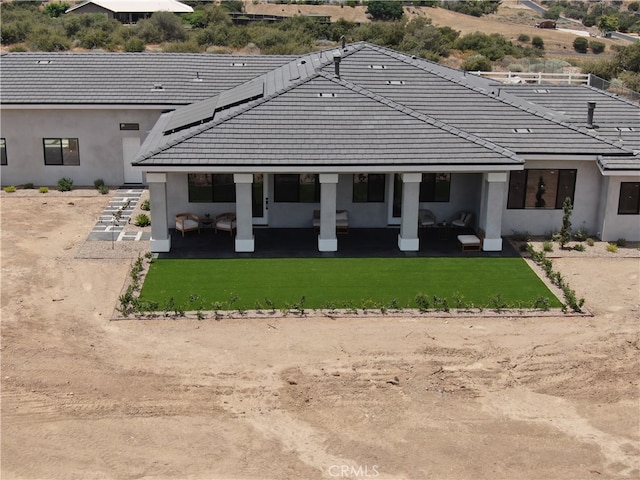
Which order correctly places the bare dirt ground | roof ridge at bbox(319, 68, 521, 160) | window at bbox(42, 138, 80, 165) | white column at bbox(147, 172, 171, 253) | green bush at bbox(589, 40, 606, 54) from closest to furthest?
the bare dirt ground
white column at bbox(147, 172, 171, 253)
roof ridge at bbox(319, 68, 521, 160)
window at bbox(42, 138, 80, 165)
green bush at bbox(589, 40, 606, 54)

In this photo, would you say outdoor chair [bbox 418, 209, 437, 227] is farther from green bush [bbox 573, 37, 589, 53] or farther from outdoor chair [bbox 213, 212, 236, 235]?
green bush [bbox 573, 37, 589, 53]

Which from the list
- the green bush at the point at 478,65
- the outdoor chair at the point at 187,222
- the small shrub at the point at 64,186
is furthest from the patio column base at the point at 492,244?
the green bush at the point at 478,65

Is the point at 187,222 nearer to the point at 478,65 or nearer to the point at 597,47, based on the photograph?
the point at 478,65

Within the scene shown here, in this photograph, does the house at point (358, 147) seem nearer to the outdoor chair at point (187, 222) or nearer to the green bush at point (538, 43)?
the outdoor chair at point (187, 222)

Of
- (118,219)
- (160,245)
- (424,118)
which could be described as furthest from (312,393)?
(118,219)

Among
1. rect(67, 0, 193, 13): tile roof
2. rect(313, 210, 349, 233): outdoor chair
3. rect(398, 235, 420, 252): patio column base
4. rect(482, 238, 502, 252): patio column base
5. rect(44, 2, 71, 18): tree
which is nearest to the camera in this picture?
rect(398, 235, 420, 252): patio column base

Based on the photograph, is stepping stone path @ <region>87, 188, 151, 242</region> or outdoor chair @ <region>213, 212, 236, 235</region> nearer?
outdoor chair @ <region>213, 212, 236, 235</region>

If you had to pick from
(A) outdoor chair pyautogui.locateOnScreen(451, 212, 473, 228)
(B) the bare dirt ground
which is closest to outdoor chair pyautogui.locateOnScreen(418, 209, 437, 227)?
(A) outdoor chair pyautogui.locateOnScreen(451, 212, 473, 228)
